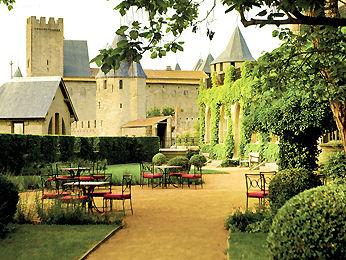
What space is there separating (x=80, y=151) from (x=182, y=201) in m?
20.9

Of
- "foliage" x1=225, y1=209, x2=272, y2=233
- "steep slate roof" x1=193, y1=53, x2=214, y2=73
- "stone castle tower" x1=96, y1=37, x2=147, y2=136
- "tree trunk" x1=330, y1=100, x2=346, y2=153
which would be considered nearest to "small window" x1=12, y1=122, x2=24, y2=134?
"stone castle tower" x1=96, y1=37, x2=147, y2=136

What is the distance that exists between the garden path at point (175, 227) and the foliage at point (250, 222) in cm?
23

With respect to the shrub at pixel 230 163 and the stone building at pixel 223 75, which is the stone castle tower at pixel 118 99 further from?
the shrub at pixel 230 163

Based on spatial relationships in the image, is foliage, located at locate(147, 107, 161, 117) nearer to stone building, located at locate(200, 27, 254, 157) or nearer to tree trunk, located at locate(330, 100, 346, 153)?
stone building, located at locate(200, 27, 254, 157)

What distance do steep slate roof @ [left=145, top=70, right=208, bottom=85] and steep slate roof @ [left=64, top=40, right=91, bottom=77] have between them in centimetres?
982

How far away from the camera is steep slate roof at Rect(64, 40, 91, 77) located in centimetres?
8905

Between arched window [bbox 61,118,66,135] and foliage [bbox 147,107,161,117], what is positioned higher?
foliage [bbox 147,107,161,117]

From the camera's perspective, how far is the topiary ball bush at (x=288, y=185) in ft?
37.0

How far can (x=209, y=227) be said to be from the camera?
12.4m

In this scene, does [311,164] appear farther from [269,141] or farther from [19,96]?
[19,96]

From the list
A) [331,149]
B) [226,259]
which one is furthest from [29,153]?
[226,259]

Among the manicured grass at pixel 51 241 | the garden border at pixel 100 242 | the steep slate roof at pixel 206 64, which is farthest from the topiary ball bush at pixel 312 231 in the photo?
the steep slate roof at pixel 206 64

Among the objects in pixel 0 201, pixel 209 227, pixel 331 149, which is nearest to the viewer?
pixel 0 201

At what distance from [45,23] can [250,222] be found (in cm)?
7806
